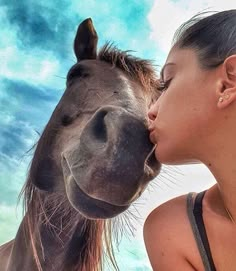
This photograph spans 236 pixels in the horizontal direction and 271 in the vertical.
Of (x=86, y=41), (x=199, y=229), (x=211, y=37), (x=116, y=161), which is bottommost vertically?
(x=199, y=229)

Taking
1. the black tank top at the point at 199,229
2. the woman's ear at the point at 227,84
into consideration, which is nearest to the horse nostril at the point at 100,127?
the black tank top at the point at 199,229

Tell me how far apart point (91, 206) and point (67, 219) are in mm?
715

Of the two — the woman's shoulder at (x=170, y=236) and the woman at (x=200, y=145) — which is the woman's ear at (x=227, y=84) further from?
the woman's shoulder at (x=170, y=236)

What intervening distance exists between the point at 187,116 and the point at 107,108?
0.55m

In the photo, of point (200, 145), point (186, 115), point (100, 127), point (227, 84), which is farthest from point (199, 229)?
point (100, 127)

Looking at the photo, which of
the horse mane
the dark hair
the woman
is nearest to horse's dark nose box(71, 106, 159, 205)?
the woman

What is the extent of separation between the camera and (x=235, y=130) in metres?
1.37

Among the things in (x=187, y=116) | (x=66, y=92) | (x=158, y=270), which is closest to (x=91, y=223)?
(x=66, y=92)

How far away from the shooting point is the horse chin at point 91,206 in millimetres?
1731

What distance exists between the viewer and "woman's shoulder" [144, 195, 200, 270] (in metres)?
1.42

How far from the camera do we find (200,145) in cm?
141

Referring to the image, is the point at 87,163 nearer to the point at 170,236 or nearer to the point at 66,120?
the point at 170,236

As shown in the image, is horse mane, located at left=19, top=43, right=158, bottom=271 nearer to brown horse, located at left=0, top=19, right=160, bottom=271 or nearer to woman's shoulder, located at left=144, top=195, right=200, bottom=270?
brown horse, located at left=0, top=19, right=160, bottom=271

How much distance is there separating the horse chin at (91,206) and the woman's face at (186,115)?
395 millimetres
